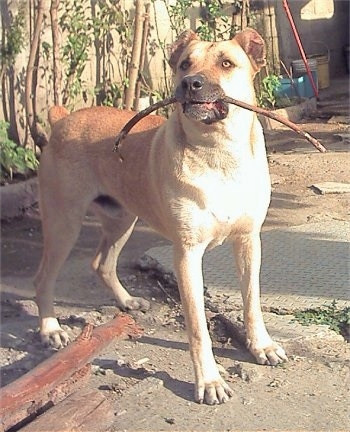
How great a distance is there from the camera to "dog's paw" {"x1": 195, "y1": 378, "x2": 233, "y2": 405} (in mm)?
4035

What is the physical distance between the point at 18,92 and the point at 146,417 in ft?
18.7

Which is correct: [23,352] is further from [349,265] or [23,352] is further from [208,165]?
[349,265]

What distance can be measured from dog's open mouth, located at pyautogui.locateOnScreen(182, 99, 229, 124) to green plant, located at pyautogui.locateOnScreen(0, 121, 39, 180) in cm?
468

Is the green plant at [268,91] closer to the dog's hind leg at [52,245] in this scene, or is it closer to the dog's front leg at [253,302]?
the dog's hind leg at [52,245]

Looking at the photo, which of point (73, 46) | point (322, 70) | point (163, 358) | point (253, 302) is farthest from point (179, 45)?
point (322, 70)

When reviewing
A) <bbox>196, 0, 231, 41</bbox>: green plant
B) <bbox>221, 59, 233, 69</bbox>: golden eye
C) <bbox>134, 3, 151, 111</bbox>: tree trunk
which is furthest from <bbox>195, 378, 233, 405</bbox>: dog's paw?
<bbox>196, 0, 231, 41</bbox>: green plant

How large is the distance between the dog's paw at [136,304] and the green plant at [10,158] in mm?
3291

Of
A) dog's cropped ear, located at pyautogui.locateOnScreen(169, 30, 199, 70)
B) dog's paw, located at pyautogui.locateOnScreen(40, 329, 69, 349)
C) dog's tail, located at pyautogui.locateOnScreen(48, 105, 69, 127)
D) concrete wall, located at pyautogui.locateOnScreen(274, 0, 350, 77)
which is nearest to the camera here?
dog's cropped ear, located at pyautogui.locateOnScreen(169, 30, 199, 70)

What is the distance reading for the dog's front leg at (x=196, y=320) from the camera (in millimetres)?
4105

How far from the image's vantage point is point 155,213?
458cm

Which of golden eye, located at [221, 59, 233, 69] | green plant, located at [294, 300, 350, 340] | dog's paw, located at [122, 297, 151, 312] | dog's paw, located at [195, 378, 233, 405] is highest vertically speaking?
golden eye, located at [221, 59, 233, 69]

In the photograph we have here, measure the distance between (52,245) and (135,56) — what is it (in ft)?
16.1

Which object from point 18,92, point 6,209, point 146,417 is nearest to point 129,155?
point 146,417

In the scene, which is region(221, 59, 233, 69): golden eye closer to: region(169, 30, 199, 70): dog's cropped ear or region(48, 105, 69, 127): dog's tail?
region(169, 30, 199, 70): dog's cropped ear
